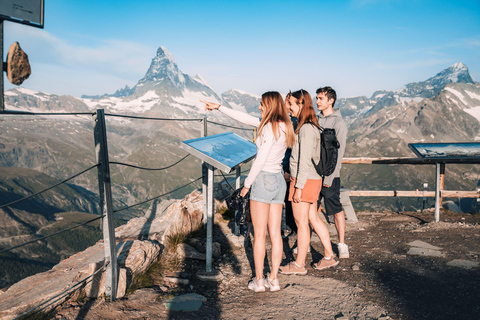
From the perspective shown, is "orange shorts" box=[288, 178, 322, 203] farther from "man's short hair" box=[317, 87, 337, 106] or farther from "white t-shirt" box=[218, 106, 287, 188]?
"man's short hair" box=[317, 87, 337, 106]

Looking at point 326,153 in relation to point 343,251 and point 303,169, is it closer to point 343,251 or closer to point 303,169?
point 303,169

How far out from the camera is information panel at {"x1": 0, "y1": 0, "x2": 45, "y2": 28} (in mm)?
2721

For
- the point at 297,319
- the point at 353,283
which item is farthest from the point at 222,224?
the point at 297,319

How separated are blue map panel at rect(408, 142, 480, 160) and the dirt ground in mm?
2026

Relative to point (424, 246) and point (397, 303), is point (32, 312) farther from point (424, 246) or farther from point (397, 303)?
point (424, 246)

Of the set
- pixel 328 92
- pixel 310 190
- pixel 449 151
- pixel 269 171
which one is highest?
pixel 328 92

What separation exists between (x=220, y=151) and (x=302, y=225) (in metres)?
1.71

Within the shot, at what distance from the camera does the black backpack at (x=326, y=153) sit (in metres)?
4.76

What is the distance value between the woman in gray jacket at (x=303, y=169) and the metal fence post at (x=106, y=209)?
2.55 meters

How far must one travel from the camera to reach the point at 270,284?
463 centimetres

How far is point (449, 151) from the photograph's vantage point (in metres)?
8.48

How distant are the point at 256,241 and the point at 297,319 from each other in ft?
3.59

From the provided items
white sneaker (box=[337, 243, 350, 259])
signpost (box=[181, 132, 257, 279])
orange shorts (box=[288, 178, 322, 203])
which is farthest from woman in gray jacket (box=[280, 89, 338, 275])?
white sneaker (box=[337, 243, 350, 259])

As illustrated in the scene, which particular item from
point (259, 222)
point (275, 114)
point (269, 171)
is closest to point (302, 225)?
point (259, 222)
